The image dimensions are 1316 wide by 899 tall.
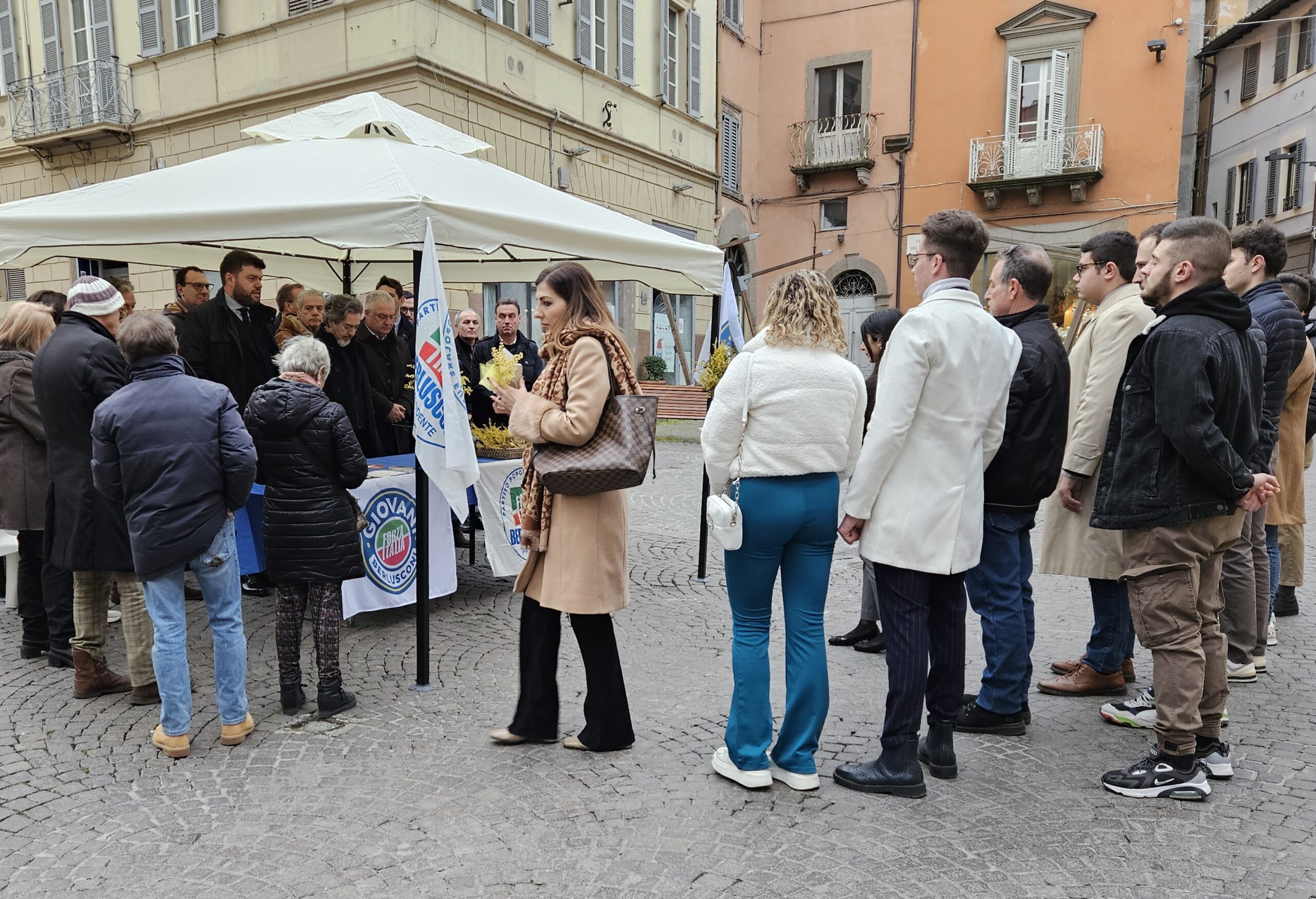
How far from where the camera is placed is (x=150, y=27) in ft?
47.0

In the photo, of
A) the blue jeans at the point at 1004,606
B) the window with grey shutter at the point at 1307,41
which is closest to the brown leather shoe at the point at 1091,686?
the blue jeans at the point at 1004,606

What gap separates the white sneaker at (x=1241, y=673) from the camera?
4.23 m

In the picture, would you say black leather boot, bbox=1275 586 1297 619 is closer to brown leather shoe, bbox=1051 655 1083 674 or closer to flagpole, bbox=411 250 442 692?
brown leather shoe, bbox=1051 655 1083 674

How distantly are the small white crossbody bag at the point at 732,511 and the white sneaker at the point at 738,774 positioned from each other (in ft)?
2.64

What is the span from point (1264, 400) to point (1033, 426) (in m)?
1.17

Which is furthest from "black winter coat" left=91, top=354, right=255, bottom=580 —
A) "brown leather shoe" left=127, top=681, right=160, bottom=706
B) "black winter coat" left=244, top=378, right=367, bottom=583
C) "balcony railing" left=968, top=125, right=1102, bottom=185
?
"balcony railing" left=968, top=125, right=1102, bottom=185

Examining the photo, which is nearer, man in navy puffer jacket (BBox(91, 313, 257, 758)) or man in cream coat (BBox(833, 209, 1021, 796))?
man in cream coat (BBox(833, 209, 1021, 796))

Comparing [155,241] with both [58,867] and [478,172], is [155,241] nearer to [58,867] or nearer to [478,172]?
[478,172]

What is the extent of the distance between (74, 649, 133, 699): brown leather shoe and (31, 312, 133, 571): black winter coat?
A: 402 mm

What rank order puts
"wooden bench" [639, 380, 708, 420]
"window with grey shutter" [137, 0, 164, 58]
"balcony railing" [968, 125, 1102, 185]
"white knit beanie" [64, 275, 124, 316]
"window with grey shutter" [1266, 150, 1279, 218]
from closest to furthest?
1. "white knit beanie" [64, 275, 124, 316]
2. "window with grey shutter" [137, 0, 164, 58]
3. "wooden bench" [639, 380, 708, 420]
4. "balcony railing" [968, 125, 1102, 185]
5. "window with grey shutter" [1266, 150, 1279, 218]

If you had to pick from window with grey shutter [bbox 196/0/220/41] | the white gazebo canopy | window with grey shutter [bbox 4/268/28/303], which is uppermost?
window with grey shutter [bbox 196/0/220/41]

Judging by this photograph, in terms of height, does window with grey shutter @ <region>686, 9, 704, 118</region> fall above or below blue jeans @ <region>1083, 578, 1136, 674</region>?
above

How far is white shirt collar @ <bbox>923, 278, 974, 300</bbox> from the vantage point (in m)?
3.13

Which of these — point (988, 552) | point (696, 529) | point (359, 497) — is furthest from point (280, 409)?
point (696, 529)
